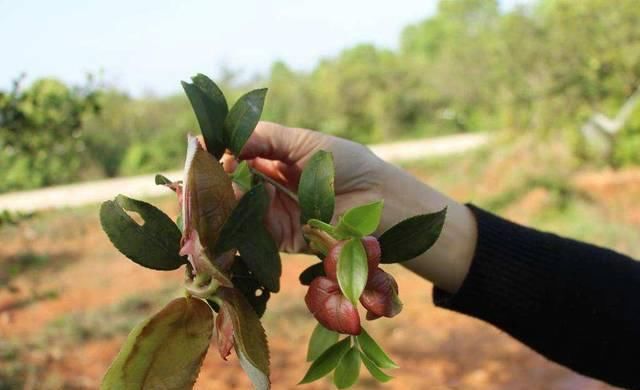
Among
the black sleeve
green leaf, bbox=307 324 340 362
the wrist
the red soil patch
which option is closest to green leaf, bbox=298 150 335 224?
green leaf, bbox=307 324 340 362

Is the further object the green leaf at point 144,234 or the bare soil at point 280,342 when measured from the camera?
the bare soil at point 280,342

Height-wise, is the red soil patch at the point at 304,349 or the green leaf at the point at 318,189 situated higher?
the green leaf at the point at 318,189

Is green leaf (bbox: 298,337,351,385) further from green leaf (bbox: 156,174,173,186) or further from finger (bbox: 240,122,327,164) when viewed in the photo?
finger (bbox: 240,122,327,164)

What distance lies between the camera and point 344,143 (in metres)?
1.05

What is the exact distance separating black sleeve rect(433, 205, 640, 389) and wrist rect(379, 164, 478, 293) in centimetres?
2

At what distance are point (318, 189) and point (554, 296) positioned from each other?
2.26ft

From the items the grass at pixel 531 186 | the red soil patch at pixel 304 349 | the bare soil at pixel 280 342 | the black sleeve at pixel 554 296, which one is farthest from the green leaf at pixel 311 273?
the grass at pixel 531 186

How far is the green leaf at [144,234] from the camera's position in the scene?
611 millimetres

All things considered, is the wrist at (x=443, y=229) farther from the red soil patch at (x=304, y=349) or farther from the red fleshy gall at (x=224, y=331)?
the red soil patch at (x=304, y=349)

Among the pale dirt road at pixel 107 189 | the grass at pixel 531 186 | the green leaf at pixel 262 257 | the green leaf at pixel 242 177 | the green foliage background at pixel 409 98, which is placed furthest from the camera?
the pale dirt road at pixel 107 189

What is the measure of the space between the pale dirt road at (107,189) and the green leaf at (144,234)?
8918 mm

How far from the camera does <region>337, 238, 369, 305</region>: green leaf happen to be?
54 centimetres

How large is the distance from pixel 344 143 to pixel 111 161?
12.6m


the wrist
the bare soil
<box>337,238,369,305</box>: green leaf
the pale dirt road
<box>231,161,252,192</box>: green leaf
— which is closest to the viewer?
<box>337,238,369,305</box>: green leaf
